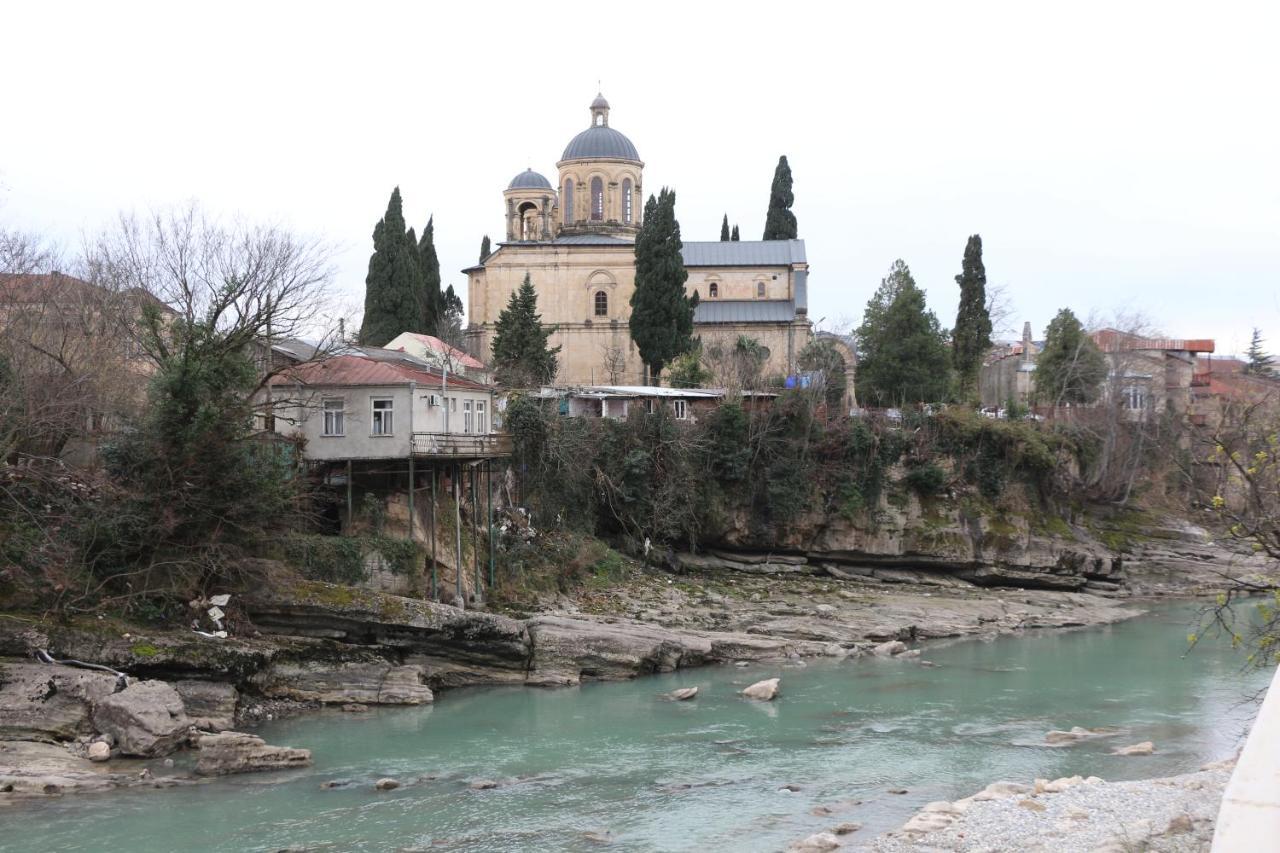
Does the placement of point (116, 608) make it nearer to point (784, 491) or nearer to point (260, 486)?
point (260, 486)

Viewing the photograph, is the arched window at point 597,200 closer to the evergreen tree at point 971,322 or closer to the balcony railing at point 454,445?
the evergreen tree at point 971,322

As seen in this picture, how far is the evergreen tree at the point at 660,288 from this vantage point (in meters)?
44.8


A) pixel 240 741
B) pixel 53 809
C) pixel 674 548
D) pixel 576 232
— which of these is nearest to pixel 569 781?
pixel 240 741

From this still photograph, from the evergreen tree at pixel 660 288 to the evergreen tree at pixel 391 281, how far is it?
8381 mm

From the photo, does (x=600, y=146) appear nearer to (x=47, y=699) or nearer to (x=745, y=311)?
(x=745, y=311)

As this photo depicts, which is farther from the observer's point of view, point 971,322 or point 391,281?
point 971,322

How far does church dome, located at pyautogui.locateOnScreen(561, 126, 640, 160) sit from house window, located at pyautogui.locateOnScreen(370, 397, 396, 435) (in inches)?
1136

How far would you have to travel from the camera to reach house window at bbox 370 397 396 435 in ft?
89.2

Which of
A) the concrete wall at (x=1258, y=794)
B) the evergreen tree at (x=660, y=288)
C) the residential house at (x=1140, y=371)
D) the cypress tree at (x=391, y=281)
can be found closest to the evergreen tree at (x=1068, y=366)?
the residential house at (x=1140, y=371)

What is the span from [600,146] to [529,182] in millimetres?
3607

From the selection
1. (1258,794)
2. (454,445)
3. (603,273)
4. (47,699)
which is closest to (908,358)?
(603,273)

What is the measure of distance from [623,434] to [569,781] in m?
20.1

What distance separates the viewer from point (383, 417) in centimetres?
2722

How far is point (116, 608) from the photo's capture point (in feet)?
70.8
